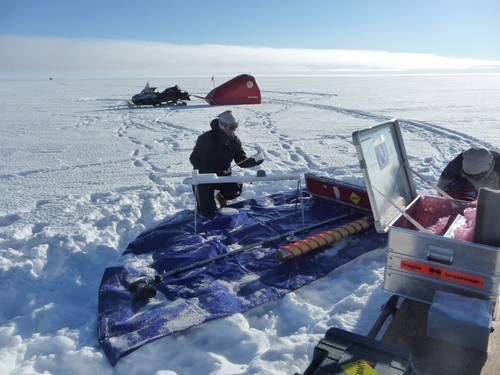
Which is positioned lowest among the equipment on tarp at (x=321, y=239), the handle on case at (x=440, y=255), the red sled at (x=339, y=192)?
the equipment on tarp at (x=321, y=239)

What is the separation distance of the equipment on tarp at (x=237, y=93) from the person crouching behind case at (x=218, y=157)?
11.9 meters

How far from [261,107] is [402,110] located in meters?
5.08

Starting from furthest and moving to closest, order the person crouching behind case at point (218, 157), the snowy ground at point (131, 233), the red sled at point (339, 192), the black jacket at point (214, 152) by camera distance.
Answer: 1. the black jacket at point (214, 152)
2. the person crouching behind case at point (218, 157)
3. the red sled at point (339, 192)
4. the snowy ground at point (131, 233)

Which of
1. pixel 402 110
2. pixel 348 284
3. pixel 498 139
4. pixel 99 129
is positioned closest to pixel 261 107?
pixel 402 110

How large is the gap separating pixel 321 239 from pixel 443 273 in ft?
4.70

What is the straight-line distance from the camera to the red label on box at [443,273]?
218 centimetres

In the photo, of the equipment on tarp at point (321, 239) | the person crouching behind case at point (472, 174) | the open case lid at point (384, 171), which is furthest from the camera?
the equipment on tarp at point (321, 239)

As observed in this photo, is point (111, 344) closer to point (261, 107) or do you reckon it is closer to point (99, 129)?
point (99, 129)

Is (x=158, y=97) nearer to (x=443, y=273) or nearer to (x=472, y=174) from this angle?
(x=472, y=174)

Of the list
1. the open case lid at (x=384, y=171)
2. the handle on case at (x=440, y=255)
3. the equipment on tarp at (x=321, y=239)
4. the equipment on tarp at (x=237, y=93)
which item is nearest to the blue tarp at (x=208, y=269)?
the equipment on tarp at (x=321, y=239)

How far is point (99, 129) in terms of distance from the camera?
1119 cm

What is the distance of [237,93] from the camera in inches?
651

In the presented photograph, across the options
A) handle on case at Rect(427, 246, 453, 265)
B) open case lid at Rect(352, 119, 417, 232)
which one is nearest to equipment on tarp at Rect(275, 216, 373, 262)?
open case lid at Rect(352, 119, 417, 232)

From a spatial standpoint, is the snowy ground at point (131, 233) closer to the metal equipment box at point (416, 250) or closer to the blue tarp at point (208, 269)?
the blue tarp at point (208, 269)
